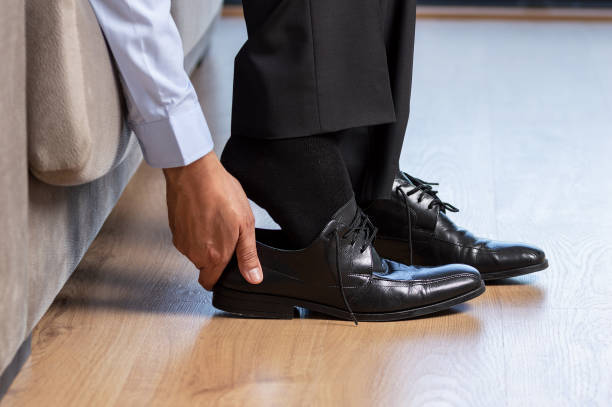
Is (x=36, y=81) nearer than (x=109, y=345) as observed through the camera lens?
Yes

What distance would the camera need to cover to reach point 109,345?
2.87 feet

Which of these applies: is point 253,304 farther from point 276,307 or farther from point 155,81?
point 155,81

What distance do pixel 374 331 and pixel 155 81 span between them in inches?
14.3

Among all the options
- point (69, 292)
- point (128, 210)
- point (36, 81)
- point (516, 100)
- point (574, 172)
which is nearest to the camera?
point (36, 81)

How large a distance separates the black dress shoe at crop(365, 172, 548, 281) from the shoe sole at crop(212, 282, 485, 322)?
11 cm

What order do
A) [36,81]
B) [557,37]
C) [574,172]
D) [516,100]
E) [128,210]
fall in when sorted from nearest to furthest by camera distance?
[36,81] < [128,210] < [574,172] < [516,100] < [557,37]

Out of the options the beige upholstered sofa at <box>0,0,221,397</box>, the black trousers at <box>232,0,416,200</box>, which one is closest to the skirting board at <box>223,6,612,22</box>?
the black trousers at <box>232,0,416,200</box>

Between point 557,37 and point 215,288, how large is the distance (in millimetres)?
2119

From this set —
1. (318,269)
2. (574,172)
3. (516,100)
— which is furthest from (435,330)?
(516,100)

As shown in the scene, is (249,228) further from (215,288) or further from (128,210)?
(128,210)

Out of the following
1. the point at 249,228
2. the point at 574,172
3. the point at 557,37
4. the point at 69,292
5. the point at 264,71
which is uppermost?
the point at 264,71

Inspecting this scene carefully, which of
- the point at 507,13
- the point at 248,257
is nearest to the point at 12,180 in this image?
the point at 248,257

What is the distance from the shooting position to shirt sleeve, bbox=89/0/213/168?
79cm

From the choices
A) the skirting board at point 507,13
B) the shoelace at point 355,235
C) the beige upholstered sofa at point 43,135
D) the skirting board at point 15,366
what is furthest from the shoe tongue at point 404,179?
the skirting board at point 507,13
